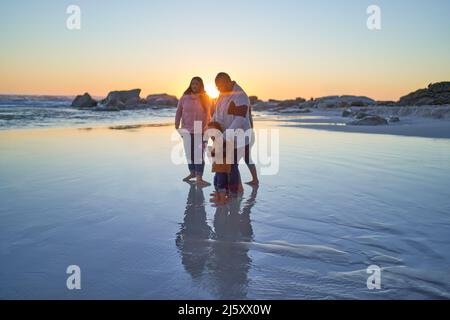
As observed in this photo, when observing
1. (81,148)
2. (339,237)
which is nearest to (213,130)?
(339,237)

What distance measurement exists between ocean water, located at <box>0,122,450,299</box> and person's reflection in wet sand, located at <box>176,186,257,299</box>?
0.01 m

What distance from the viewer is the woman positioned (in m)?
6.62

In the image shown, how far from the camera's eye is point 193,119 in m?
6.70

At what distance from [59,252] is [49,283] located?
1.95ft

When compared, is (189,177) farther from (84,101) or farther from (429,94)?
(84,101)

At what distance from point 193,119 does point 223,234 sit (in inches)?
130

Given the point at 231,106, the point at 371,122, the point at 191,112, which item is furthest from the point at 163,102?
the point at 231,106

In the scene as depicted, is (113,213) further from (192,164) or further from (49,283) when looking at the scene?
(192,164)

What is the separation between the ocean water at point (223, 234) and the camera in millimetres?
2686

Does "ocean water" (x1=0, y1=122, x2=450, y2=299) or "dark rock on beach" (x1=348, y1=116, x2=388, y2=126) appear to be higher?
"dark rock on beach" (x1=348, y1=116, x2=388, y2=126)

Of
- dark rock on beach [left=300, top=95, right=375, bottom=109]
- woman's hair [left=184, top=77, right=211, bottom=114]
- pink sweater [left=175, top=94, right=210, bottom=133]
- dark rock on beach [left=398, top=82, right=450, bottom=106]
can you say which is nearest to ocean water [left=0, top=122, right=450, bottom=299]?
pink sweater [left=175, top=94, right=210, bottom=133]

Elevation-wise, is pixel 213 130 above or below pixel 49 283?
above

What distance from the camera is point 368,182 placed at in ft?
20.2

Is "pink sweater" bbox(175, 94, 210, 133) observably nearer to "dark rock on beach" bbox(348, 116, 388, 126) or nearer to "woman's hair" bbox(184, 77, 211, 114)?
"woman's hair" bbox(184, 77, 211, 114)
